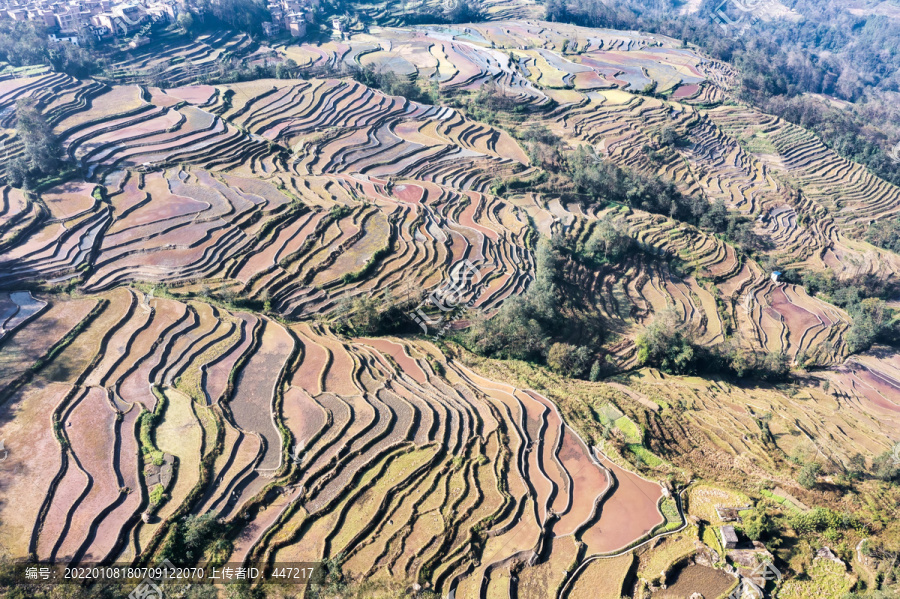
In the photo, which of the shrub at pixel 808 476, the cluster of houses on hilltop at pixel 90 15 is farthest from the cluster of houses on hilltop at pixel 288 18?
the shrub at pixel 808 476

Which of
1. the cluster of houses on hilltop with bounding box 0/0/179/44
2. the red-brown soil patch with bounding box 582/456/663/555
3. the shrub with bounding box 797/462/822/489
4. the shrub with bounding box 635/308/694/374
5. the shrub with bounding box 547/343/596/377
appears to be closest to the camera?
the red-brown soil patch with bounding box 582/456/663/555

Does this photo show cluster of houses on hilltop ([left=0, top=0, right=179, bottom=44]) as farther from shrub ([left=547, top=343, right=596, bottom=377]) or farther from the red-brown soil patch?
the red-brown soil patch

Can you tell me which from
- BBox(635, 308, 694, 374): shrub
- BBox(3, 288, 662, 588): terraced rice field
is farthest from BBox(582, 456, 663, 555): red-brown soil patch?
BBox(635, 308, 694, 374): shrub

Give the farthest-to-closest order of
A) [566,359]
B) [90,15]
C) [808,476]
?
[90,15]
[566,359]
[808,476]

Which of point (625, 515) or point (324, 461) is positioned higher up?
point (324, 461)

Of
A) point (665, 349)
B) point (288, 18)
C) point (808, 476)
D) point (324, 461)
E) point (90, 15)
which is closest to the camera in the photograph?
point (324, 461)

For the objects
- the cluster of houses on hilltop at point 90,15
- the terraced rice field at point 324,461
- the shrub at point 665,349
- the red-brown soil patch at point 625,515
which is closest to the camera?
the terraced rice field at point 324,461

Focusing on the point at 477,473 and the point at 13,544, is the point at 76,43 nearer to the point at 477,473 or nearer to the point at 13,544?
the point at 13,544

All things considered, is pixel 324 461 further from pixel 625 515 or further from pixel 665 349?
pixel 665 349

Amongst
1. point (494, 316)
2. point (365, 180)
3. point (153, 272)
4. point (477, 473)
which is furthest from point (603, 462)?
point (365, 180)

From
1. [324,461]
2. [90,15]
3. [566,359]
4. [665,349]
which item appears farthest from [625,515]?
[90,15]

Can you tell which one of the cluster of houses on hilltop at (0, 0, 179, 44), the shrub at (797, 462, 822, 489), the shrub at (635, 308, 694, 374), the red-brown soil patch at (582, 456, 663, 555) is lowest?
the shrub at (635, 308, 694, 374)

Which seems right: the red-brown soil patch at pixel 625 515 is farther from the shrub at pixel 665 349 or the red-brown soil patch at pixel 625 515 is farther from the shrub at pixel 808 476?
the shrub at pixel 665 349
